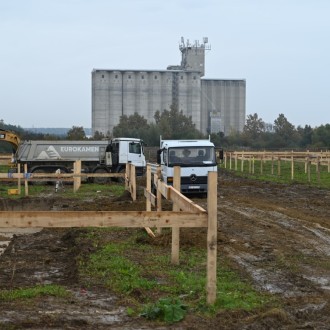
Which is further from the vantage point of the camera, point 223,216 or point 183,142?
point 183,142

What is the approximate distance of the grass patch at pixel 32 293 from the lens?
314 inches

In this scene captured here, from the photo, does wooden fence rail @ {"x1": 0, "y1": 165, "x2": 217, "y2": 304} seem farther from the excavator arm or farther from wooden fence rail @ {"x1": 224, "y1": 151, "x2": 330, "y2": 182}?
the excavator arm

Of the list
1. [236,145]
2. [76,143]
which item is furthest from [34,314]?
[236,145]

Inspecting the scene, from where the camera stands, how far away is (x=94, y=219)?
7.52 metres

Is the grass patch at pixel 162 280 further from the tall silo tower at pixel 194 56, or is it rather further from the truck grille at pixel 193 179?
the tall silo tower at pixel 194 56

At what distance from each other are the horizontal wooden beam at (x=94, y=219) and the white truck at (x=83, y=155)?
98.7 feet

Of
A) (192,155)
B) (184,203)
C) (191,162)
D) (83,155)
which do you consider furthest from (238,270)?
(83,155)

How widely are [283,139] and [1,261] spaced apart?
328ft

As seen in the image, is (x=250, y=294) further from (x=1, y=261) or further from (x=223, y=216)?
(x=223, y=216)

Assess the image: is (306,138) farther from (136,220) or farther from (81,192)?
(136,220)

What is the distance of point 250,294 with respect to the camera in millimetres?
8102

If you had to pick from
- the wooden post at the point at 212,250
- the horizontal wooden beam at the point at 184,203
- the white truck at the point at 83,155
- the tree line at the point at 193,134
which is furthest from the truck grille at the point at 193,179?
the tree line at the point at 193,134

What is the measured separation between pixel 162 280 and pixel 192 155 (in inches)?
657

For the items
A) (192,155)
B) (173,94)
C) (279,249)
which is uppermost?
(173,94)
